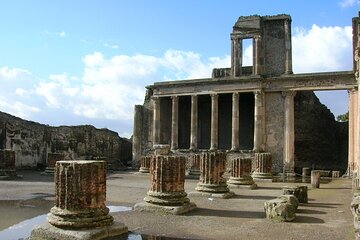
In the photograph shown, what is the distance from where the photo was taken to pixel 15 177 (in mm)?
20047

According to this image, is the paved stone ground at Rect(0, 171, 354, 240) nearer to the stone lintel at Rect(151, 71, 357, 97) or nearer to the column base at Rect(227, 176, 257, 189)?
the column base at Rect(227, 176, 257, 189)

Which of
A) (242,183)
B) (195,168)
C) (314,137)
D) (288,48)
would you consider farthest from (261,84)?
(242,183)

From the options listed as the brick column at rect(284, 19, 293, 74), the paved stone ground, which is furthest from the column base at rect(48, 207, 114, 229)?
the brick column at rect(284, 19, 293, 74)

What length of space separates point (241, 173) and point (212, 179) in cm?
357

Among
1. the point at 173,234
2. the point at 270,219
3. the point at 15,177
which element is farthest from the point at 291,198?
the point at 15,177

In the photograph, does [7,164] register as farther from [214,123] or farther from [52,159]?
[214,123]

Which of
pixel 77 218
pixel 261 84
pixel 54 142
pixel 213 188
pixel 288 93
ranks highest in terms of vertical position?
pixel 261 84

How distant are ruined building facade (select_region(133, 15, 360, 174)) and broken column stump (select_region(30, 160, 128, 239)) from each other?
1983 centimetres

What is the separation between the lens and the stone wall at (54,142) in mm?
25547

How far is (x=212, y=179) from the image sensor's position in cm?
1373

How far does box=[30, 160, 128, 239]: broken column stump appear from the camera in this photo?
7117 millimetres

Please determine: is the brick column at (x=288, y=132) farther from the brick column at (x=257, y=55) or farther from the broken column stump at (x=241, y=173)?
the broken column stump at (x=241, y=173)

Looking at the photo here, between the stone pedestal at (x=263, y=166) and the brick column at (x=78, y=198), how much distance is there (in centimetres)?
1427

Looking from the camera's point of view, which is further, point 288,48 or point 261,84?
point 288,48
